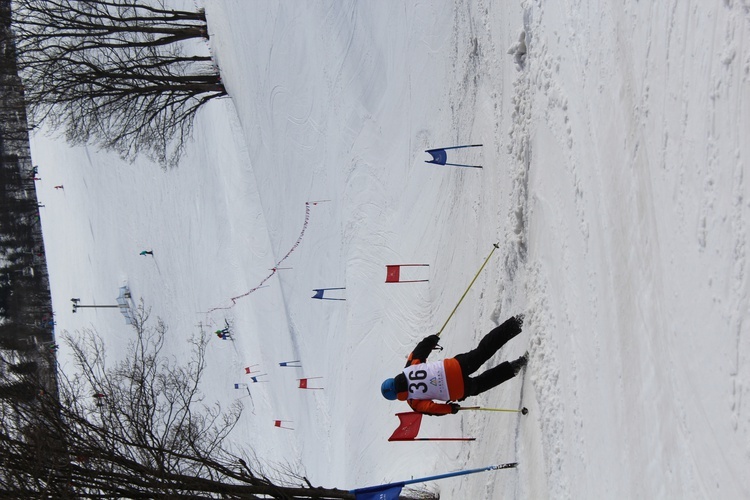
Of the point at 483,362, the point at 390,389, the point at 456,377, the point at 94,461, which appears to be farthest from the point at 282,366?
the point at 483,362

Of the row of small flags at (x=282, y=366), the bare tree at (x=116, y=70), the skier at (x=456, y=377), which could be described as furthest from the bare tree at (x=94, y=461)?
the bare tree at (x=116, y=70)

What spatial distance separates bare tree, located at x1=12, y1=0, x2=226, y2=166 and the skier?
42.0 ft

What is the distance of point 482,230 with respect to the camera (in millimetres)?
8406

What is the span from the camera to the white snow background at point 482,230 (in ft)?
12.4

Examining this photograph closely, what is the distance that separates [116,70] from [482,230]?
38.9ft

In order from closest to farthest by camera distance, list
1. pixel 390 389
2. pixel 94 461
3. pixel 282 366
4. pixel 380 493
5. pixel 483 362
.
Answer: pixel 483 362, pixel 390 389, pixel 380 493, pixel 94 461, pixel 282 366

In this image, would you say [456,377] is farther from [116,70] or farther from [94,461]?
[116,70]

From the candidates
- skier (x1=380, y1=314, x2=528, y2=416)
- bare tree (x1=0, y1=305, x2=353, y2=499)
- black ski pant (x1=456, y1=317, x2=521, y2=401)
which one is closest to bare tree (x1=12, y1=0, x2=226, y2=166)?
bare tree (x1=0, y1=305, x2=353, y2=499)

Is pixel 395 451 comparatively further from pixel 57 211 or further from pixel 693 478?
pixel 57 211

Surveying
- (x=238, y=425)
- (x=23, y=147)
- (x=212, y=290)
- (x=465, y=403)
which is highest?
(x=23, y=147)

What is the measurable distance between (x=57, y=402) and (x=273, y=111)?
897 cm

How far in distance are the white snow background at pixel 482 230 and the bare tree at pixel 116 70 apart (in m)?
0.87

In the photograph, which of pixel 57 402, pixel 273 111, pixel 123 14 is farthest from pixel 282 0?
pixel 57 402

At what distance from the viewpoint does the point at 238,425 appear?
676 inches
